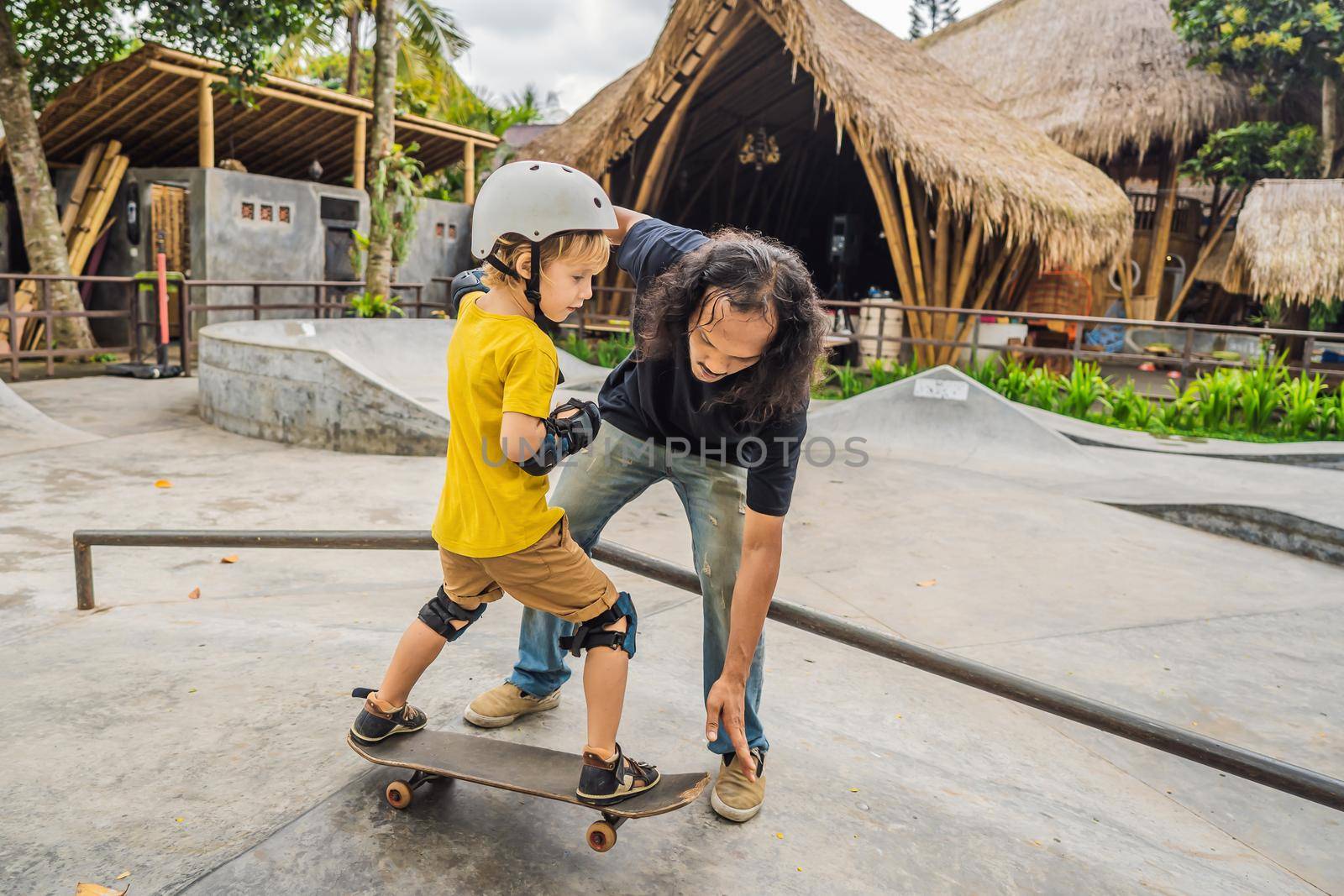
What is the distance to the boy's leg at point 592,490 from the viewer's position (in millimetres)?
2299

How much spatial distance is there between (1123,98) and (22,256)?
16.9m

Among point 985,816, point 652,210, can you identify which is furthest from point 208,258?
point 985,816

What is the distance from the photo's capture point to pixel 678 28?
12000 millimetres

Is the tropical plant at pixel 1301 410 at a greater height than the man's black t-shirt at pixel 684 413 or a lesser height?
lesser

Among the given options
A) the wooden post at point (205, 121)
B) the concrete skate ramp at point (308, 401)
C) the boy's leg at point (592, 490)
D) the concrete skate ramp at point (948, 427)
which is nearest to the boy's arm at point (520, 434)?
the boy's leg at point (592, 490)

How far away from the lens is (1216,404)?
9.12 m

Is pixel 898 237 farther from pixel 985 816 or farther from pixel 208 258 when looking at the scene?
pixel 985 816

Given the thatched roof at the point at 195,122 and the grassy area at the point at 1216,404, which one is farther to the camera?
the thatched roof at the point at 195,122

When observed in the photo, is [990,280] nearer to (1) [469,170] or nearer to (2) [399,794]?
(1) [469,170]

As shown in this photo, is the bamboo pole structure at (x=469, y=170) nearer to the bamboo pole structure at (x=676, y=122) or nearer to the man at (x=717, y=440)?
the bamboo pole structure at (x=676, y=122)

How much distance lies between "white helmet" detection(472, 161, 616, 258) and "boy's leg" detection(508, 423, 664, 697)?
0.63 meters

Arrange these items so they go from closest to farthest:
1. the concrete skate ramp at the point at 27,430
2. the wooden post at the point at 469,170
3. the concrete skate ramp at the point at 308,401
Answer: the concrete skate ramp at the point at 27,430
the concrete skate ramp at the point at 308,401
the wooden post at the point at 469,170

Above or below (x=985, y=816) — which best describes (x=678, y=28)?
above

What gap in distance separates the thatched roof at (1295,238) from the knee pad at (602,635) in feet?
44.4
